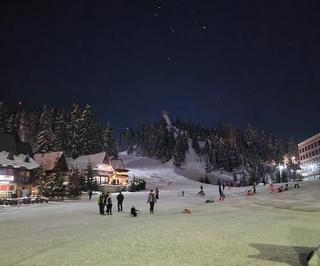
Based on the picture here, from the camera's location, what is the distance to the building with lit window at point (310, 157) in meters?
130

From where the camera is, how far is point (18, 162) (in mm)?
68375

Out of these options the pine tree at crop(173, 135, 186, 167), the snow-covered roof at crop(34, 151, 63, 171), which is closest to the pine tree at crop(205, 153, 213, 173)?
the pine tree at crop(173, 135, 186, 167)

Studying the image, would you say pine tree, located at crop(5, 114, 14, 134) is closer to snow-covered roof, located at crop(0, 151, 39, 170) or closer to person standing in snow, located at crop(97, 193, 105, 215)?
snow-covered roof, located at crop(0, 151, 39, 170)

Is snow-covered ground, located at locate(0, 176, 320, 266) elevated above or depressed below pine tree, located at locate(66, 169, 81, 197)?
below

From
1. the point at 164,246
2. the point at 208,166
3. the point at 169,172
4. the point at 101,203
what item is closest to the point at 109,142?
the point at 169,172

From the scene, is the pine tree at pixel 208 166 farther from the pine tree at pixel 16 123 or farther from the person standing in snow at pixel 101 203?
the person standing in snow at pixel 101 203


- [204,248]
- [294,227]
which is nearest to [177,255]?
[204,248]

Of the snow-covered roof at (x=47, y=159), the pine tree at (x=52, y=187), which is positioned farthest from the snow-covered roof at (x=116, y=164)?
the pine tree at (x=52, y=187)

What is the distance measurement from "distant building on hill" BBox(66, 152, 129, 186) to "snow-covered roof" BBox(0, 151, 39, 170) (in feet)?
62.6

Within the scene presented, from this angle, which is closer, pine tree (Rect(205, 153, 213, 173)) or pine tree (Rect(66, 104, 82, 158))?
pine tree (Rect(66, 104, 82, 158))

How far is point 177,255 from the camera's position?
1188 centimetres

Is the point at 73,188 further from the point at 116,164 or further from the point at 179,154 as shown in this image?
the point at 179,154

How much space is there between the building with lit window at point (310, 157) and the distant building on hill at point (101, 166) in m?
64.3

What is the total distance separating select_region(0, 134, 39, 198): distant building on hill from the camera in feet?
207
